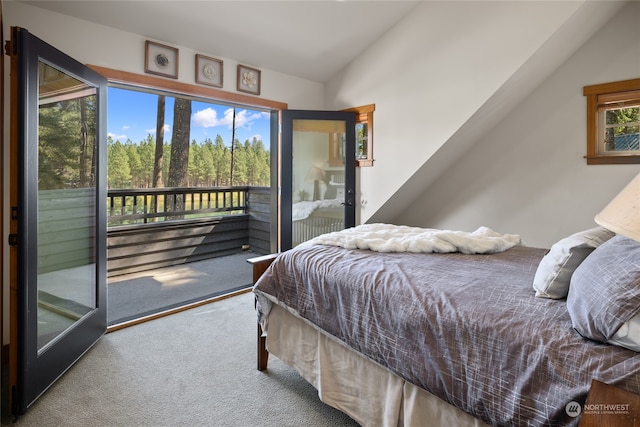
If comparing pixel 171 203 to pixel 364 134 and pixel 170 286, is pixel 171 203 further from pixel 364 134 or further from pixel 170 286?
pixel 364 134

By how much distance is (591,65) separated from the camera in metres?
3.03

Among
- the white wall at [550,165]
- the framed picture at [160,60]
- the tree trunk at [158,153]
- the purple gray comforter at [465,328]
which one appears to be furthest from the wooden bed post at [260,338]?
the tree trunk at [158,153]

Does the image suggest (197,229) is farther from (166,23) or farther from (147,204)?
(166,23)

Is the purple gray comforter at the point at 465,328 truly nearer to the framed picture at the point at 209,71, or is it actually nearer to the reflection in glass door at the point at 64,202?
the reflection in glass door at the point at 64,202

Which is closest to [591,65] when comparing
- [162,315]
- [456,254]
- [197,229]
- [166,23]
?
[456,254]

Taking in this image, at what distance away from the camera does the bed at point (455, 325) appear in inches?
35.8

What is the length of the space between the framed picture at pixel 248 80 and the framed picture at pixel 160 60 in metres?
0.66

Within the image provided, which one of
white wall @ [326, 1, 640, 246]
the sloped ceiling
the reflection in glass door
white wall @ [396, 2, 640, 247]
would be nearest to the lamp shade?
white wall @ [326, 1, 640, 246]

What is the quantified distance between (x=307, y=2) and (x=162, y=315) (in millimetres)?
3060

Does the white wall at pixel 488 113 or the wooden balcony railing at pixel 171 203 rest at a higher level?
the white wall at pixel 488 113

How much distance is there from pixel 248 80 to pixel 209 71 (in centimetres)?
44

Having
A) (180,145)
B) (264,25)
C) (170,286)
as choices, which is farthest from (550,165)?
(180,145)

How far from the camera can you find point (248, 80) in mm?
3602

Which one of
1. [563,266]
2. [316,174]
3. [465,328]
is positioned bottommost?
[465,328]
